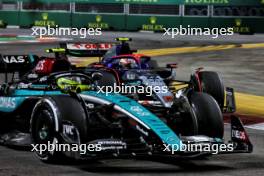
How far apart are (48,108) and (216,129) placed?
2.17m

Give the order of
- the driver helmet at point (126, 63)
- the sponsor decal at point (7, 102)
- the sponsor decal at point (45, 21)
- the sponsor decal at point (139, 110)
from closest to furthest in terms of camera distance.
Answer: the sponsor decal at point (139, 110), the sponsor decal at point (7, 102), the driver helmet at point (126, 63), the sponsor decal at point (45, 21)

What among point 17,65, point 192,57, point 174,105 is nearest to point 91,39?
point 192,57

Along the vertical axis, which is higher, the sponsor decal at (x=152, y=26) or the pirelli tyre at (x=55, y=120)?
the pirelli tyre at (x=55, y=120)

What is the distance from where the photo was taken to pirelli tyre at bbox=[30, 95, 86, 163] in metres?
9.59

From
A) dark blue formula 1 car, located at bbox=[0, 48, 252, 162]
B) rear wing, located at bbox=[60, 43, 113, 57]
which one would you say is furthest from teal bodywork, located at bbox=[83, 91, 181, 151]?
rear wing, located at bbox=[60, 43, 113, 57]

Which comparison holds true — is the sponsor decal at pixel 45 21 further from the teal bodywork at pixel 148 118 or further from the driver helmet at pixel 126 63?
the teal bodywork at pixel 148 118

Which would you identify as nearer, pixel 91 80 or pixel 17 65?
pixel 91 80

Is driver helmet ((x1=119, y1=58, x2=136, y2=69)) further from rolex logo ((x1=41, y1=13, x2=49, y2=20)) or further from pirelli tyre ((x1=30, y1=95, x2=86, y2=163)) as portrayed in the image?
rolex logo ((x1=41, y1=13, x2=49, y2=20))

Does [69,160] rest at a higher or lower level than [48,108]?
lower

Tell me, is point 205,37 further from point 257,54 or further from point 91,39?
point 257,54

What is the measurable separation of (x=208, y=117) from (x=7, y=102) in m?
2.94

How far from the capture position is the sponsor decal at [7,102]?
36.5 ft

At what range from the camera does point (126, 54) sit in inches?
633

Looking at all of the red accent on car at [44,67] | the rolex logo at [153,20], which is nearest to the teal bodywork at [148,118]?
the red accent on car at [44,67]
